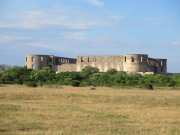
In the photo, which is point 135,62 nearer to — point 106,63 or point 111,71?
point 111,71

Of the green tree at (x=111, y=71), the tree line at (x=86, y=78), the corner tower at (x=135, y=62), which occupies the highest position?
the corner tower at (x=135, y=62)

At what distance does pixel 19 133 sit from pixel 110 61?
4358 centimetres

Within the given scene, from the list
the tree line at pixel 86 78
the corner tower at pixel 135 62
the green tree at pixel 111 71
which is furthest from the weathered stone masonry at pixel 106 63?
the tree line at pixel 86 78

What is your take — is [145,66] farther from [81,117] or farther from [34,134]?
[34,134]

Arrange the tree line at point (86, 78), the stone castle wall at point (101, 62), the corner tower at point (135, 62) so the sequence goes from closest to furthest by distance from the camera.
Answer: the tree line at point (86, 78) < the corner tower at point (135, 62) < the stone castle wall at point (101, 62)

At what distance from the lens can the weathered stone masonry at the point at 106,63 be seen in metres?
48.6

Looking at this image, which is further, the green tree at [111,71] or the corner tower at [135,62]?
the corner tower at [135,62]

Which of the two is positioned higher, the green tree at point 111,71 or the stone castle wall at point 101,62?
the stone castle wall at point 101,62

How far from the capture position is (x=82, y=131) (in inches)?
339

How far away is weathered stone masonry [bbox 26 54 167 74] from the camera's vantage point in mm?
48562

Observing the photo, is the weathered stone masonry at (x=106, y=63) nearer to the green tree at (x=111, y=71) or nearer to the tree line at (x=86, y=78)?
the green tree at (x=111, y=71)

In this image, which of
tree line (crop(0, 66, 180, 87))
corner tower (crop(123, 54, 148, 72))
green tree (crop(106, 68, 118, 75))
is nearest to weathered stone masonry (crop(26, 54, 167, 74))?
corner tower (crop(123, 54, 148, 72))

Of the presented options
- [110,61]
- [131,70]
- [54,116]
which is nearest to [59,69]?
[110,61]

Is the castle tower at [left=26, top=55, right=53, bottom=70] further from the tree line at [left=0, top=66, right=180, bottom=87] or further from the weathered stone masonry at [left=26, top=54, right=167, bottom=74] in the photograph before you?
the tree line at [left=0, top=66, right=180, bottom=87]
